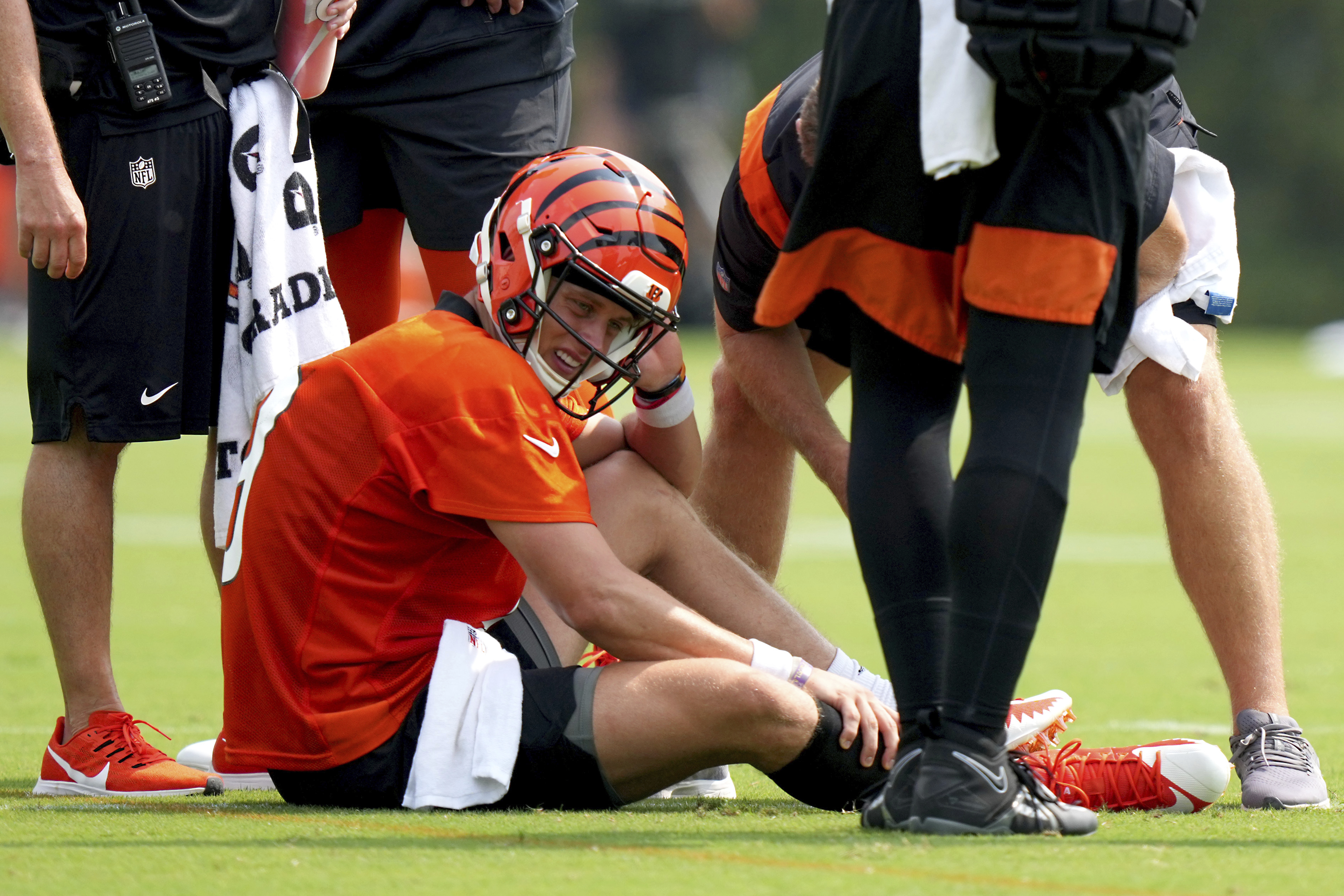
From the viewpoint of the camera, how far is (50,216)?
3.42 metres

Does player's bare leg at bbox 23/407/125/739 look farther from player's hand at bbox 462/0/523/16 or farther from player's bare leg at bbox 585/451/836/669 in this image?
player's hand at bbox 462/0/523/16

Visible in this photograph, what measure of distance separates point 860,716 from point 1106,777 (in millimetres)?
485

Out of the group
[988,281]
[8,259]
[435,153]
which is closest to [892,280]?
[988,281]

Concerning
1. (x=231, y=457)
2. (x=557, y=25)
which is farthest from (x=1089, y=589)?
(x=231, y=457)

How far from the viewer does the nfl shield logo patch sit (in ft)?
11.9

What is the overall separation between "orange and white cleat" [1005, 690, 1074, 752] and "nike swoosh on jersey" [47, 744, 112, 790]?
167 centimetres

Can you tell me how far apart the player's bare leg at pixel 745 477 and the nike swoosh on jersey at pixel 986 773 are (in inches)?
63.4

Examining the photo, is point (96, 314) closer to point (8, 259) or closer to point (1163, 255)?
point (1163, 255)

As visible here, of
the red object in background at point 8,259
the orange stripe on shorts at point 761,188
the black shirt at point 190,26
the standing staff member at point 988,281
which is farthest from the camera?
the red object in background at point 8,259

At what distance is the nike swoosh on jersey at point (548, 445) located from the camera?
2.96 metres

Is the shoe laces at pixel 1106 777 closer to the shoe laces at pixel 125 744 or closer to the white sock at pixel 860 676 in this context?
the white sock at pixel 860 676

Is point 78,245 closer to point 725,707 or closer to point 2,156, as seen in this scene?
point 2,156

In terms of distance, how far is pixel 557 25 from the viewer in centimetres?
441

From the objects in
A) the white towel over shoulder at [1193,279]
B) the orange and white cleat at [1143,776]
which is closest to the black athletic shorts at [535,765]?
the orange and white cleat at [1143,776]
